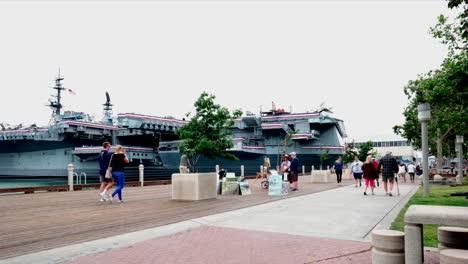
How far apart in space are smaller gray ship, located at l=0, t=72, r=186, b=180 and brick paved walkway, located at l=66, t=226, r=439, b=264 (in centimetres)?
4284

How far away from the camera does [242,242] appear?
18.0 ft

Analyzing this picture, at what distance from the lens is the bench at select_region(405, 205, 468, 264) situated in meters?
3.36

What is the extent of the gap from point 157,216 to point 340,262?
488 centimetres

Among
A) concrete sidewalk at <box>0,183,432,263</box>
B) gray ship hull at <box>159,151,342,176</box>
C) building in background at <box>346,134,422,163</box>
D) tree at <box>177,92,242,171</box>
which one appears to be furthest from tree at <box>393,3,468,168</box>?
building in background at <box>346,134,422,163</box>

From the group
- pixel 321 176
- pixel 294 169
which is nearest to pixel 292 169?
pixel 294 169

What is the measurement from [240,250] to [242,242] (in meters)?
0.51

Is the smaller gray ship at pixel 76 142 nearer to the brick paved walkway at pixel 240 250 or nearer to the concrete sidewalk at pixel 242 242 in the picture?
the concrete sidewalk at pixel 242 242

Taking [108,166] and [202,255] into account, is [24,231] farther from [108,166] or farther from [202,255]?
[108,166]

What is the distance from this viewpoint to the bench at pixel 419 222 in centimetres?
336

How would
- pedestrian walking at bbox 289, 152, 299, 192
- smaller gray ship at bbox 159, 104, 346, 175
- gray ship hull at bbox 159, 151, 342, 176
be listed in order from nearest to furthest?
pedestrian walking at bbox 289, 152, 299, 192
gray ship hull at bbox 159, 151, 342, 176
smaller gray ship at bbox 159, 104, 346, 175

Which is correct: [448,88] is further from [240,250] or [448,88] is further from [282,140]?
[282,140]

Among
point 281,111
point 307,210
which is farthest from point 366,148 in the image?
point 307,210

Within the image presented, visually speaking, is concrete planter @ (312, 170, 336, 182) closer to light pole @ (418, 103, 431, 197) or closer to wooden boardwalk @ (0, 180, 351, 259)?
light pole @ (418, 103, 431, 197)

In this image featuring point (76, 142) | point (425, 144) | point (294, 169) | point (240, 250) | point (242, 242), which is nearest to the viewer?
point (240, 250)
